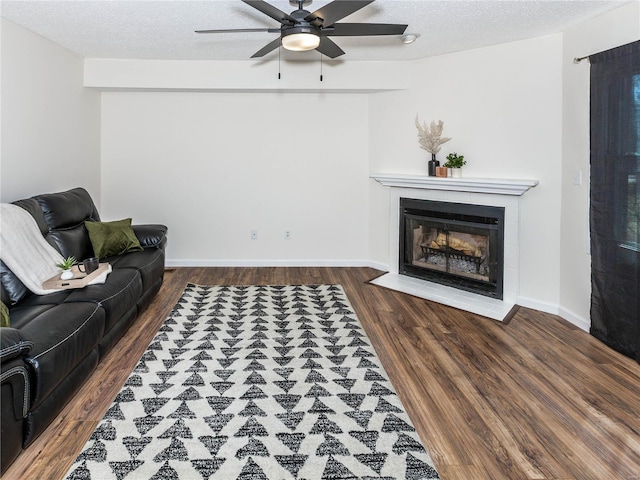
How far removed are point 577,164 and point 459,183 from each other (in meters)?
1.03

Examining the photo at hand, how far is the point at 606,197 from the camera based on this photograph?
322 cm

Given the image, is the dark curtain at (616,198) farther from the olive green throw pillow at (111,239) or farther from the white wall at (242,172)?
the olive green throw pillow at (111,239)

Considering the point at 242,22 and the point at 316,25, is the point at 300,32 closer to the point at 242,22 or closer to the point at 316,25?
the point at 316,25

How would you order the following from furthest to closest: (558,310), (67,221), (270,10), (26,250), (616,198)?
(558,310), (67,221), (616,198), (26,250), (270,10)

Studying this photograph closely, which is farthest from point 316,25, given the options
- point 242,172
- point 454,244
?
point 242,172

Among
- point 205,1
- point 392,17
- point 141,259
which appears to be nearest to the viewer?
point 205,1

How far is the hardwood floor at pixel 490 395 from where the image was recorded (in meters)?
2.01

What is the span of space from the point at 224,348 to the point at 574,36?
142 inches

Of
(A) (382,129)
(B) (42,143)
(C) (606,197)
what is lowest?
(C) (606,197)

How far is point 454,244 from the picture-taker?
475 cm

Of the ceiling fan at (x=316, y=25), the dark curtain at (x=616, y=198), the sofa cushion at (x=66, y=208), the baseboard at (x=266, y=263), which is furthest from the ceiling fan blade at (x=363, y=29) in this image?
the baseboard at (x=266, y=263)

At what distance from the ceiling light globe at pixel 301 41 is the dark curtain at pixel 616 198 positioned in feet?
6.65

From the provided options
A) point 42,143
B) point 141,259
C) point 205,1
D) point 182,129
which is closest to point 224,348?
point 141,259

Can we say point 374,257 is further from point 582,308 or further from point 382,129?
point 582,308
